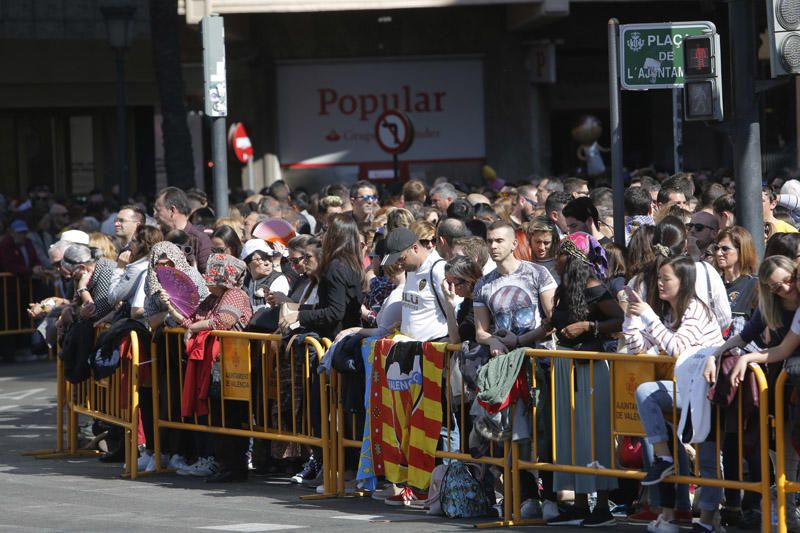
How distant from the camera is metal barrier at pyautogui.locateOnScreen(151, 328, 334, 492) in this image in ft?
35.8

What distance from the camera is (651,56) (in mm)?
10820

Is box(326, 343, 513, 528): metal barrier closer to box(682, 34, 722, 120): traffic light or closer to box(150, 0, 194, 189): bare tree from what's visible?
box(682, 34, 722, 120): traffic light

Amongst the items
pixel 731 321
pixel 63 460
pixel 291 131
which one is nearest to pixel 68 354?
pixel 63 460

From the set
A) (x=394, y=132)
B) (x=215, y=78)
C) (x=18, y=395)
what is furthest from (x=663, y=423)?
(x=394, y=132)

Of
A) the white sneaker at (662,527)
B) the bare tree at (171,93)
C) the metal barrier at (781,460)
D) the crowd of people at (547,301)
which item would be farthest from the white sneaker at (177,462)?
the bare tree at (171,93)

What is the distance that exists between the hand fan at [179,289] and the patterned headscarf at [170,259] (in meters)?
0.05

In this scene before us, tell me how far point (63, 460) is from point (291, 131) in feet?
58.1

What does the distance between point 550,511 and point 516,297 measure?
1.28 m

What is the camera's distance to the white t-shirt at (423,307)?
10180mm

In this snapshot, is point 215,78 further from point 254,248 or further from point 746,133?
point 746,133

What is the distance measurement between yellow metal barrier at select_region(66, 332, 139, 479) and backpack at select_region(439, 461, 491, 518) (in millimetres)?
3013

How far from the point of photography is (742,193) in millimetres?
10508

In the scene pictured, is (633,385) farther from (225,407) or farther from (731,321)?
(225,407)

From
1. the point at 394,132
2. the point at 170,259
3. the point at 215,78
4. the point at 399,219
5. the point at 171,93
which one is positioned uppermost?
the point at 171,93
